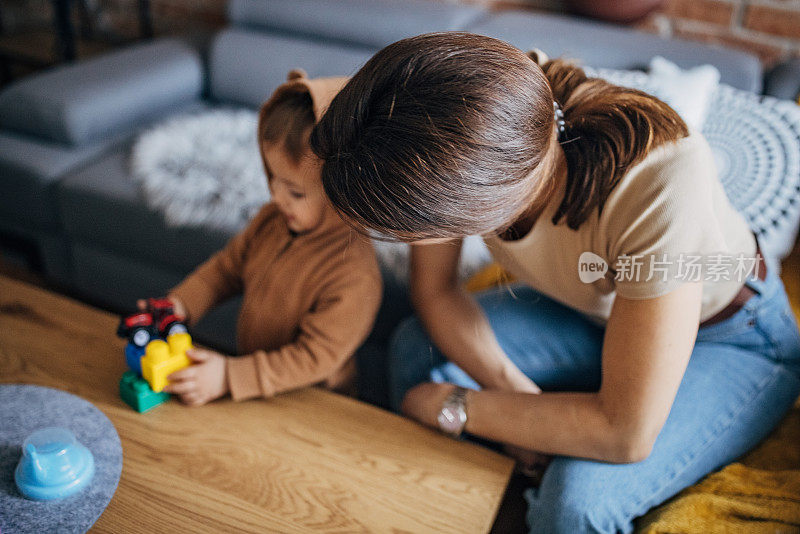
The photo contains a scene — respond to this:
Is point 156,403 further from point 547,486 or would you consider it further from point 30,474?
point 547,486

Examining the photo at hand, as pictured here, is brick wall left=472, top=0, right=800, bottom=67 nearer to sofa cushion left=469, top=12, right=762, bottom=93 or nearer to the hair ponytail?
sofa cushion left=469, top=12, right=762, bottom=93

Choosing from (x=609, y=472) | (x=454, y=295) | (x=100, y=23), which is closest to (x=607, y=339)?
(x=609, y=472)

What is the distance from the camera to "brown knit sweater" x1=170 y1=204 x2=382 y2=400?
0.96 meters

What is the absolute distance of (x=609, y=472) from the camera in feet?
2.80

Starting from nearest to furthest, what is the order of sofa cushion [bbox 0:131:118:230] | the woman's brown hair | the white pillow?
1. the woman's brown hair
2. the white pillow
3. sofa cushion [bbox 0:131:118:230]

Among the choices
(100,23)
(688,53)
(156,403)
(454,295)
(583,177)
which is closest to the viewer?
(583,177)

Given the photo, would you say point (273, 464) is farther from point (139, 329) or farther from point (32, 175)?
point (32, 175)

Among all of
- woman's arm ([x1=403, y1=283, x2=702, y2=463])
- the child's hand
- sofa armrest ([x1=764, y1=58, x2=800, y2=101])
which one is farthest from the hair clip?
sofa armrest ([x1=764, y1=58, x2=800, y2=101])

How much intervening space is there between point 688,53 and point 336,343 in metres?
1.16

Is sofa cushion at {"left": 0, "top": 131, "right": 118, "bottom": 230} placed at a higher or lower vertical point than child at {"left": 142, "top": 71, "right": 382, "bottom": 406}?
lower

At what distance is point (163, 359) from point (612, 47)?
4.27 feet

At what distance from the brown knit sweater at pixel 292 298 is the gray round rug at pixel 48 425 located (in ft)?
0.57

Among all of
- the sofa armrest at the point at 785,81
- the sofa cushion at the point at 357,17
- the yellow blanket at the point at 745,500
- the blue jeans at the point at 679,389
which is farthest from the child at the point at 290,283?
the sofa armrest at the point at 785,81

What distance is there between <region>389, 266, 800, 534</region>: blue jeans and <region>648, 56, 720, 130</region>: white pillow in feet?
1.40
